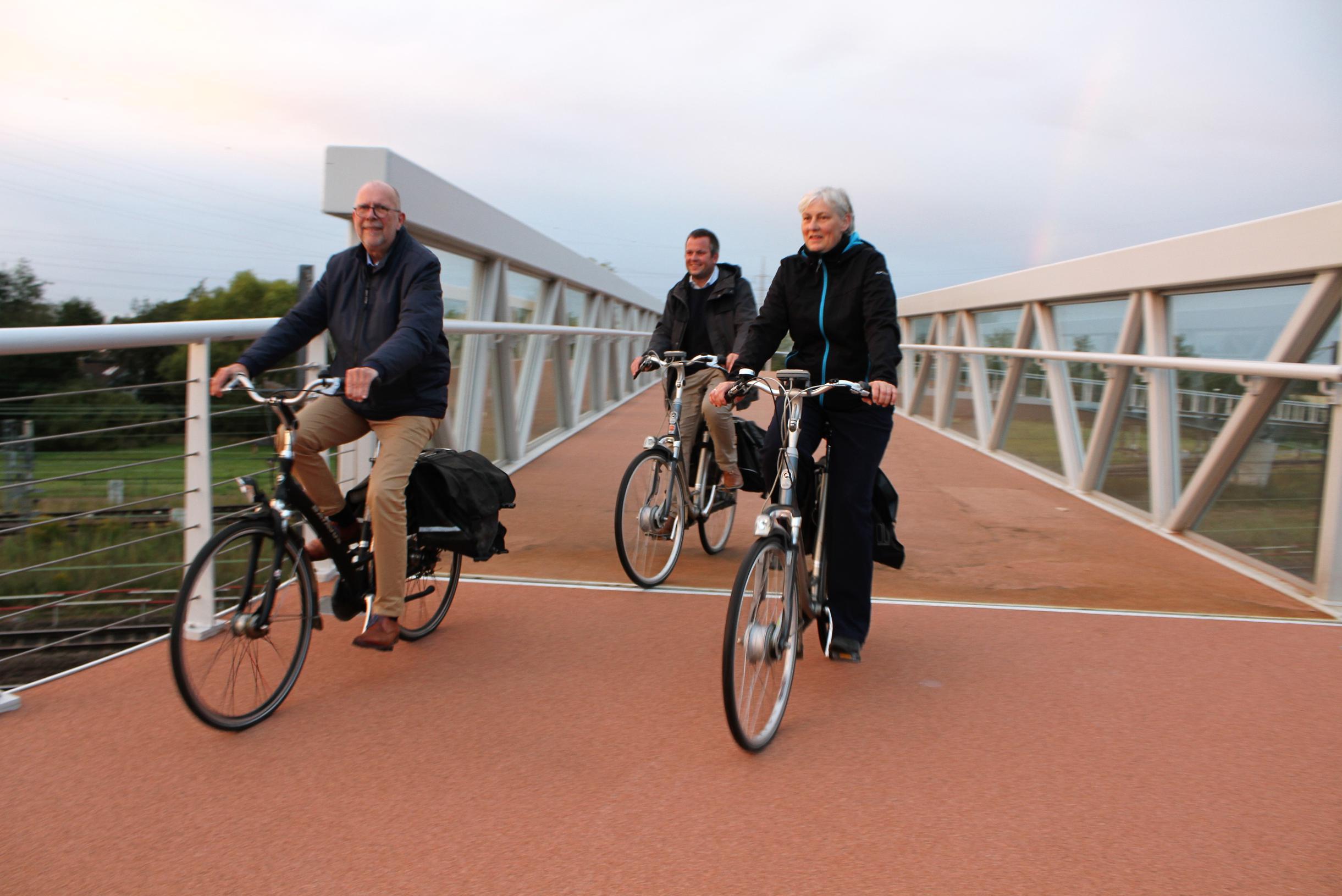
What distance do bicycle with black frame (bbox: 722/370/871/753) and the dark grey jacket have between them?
2.14 meters

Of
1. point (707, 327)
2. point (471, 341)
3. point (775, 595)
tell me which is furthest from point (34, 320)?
point (775, 595)

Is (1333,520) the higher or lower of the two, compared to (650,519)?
higher

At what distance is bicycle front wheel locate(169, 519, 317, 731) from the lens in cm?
301

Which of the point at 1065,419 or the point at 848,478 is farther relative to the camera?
the point at 1065,419

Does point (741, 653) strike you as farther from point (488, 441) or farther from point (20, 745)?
point (488, 441)

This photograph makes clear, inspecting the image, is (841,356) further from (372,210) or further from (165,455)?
(165,455)

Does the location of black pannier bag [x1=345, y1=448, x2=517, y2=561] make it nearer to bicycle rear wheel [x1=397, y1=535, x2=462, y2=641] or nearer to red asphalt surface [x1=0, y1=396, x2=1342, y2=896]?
bicycle rear wheel [x1=397, y1=535, x2=462, y2=641]

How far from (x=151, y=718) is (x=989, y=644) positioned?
3234mm

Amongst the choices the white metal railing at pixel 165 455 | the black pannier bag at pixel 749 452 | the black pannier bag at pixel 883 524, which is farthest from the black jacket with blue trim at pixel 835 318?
the white metal railing at pixel 165 455

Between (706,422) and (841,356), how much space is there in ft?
6.21

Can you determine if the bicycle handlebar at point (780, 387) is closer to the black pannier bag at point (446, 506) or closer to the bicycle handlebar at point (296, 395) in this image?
the black pannier bag at point (446, 506)

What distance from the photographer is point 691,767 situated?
10.1ft

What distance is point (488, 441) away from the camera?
877 cm

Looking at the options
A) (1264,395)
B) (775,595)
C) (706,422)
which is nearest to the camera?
(775,595)
